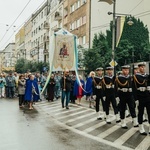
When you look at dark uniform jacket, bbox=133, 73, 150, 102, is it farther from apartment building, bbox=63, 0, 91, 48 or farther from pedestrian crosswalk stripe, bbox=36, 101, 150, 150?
apartment building, bbox=63, 0, 91, 48

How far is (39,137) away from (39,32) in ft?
219

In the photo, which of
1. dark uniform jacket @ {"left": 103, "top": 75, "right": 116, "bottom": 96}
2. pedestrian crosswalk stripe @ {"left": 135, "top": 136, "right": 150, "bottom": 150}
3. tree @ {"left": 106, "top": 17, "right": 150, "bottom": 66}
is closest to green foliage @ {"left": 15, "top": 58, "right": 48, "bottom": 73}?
tree @ {"left": 106, "top": 17, "right": 150, "bottom": 66}

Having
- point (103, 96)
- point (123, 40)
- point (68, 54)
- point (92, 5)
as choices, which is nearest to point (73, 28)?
point (92, 5)

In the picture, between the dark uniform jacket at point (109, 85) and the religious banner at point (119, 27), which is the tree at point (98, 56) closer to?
the religious banner at point (119, 27)

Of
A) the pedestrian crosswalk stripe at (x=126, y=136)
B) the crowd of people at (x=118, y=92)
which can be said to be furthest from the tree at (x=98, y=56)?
the pedestrian crosswalk stripe at (x=126, y=136)

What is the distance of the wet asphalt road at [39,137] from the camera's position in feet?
24.9

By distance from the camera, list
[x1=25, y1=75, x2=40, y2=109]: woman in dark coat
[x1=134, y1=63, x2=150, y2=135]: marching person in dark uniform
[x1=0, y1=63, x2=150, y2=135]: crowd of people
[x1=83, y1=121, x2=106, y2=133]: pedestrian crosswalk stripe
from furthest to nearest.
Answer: [x1=25, y1=75, x2=40, y2=109]: woman in dark coat < [x1=83, y1=121, x2=106, y2=133]: pedestrian crosswalk stripe < [x1=0, y1=63, x2=150, y2=135]: crowd of people < [x1=134, y1=63, x2=150, y2=135]: marching person in dark uniform

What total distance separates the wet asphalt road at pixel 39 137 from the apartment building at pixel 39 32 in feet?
174

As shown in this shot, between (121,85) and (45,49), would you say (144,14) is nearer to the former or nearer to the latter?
(121,85)

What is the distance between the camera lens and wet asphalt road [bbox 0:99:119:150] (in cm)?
760

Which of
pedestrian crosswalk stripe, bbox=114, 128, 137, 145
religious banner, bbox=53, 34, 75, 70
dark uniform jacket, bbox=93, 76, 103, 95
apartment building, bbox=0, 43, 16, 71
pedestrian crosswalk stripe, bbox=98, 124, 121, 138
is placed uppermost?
apartment building, bbox=0, 43, 16, 71

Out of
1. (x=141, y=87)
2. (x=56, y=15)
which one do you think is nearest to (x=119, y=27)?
(x=141, y=87)

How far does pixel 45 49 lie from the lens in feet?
215

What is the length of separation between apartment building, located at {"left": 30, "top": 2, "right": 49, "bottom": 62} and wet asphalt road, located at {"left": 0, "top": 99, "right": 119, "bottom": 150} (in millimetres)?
52919
